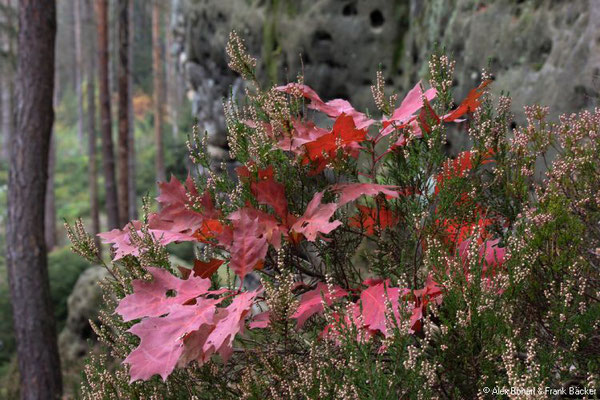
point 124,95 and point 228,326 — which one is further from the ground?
point 228,326

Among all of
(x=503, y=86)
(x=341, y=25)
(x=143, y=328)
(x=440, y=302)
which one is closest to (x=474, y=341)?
(x=440, y=302)

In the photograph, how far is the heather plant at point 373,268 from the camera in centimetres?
130

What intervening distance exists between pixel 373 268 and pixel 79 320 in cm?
835

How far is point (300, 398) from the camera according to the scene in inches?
59.2

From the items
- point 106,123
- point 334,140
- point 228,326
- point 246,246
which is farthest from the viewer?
point 106,123

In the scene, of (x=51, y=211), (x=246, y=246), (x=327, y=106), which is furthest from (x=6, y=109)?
(x=246, y=246)

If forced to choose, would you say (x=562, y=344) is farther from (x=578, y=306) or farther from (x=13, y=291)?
(x=13, y=291)

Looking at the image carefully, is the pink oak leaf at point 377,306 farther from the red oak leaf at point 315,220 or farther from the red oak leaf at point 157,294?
the red oak leaf at point 157,294

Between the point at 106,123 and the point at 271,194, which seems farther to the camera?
the point at 106,123

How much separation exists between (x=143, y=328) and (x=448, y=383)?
80cm

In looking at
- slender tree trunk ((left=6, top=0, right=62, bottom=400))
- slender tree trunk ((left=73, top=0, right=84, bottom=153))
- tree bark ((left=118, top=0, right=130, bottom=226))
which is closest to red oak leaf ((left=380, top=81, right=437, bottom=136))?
slender tree trunk ((left=6, top=0, right=62, bottom=400))

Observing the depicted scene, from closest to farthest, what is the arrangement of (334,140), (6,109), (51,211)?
(334,140), (51,211), (6,109)

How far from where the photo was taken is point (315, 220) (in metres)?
1.44

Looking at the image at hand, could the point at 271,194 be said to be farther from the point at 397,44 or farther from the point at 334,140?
the point at 397,44
